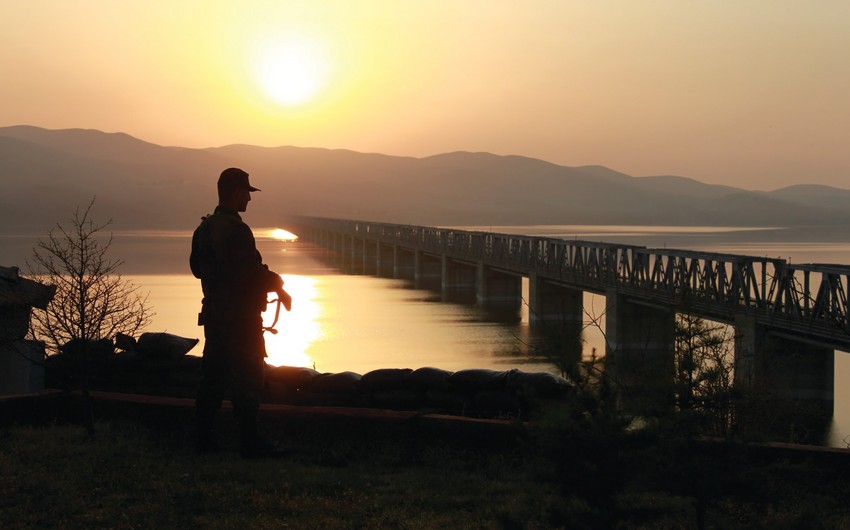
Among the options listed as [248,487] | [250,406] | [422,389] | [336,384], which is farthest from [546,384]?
[248,487]

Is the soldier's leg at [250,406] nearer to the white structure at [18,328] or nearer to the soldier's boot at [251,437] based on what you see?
the soldier's boot at [251,437]

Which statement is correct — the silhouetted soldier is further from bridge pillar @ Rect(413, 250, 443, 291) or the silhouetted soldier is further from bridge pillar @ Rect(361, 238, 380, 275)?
bridge pillar @ Rect(361, 238, 380, 275)

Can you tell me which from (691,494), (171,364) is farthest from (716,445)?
(171,364)

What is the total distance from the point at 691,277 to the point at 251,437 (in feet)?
77.2

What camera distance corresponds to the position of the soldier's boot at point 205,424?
32.7ft

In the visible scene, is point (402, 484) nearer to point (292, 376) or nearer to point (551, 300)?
point (292, 376)

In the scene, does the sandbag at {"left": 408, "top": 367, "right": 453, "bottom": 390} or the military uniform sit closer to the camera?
the military uniform

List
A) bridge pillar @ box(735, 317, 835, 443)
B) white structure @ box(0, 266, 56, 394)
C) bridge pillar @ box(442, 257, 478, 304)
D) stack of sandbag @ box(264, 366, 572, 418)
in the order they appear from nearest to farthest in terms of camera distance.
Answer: stack of sandbag @ box(264, 366, 572, 418) → white structure @ box(0, 266, 56, 394) → bridge pillar @ box(735, 317, 835, 443) → bridge pillar @ box(442, 257, 478, 304)

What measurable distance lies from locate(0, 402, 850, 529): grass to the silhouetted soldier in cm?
50

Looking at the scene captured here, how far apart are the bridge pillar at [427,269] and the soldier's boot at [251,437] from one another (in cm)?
6178

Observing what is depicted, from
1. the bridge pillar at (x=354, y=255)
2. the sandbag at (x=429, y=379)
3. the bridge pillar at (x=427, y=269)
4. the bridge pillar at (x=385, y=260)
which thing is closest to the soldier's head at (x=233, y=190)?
the sandbag at (x=429, y=379)

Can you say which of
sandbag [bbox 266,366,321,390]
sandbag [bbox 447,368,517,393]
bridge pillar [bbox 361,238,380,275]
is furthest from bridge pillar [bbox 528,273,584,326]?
bridge pillar [bbox 361,238,380,275]

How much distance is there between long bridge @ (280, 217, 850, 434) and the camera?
22.4 m

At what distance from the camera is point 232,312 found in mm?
9844
